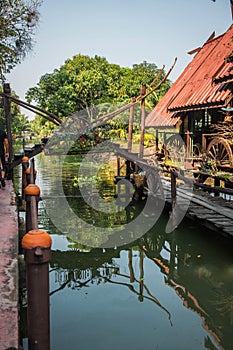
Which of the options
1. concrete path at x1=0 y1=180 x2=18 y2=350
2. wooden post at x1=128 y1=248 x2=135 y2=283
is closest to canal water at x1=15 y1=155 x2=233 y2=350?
wooden post at x1=128 y1=248 x2=135 y2=283

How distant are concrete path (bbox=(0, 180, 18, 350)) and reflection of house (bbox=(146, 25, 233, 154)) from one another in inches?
316

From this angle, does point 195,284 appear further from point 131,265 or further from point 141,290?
point 131,265

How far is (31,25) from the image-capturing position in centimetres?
1850

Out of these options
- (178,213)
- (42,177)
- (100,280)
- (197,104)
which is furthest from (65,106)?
(100,280)

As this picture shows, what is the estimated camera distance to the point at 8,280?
3.71 m

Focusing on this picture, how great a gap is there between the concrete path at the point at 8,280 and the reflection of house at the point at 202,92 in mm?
8023

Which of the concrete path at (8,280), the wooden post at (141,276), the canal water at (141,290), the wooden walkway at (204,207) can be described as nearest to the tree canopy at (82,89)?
the wooden walkway at (204,207)

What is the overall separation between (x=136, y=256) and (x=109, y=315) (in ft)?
9.41

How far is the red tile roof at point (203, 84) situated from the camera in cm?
1244

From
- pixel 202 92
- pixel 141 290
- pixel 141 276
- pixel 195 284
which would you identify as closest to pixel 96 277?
pixel 141 276

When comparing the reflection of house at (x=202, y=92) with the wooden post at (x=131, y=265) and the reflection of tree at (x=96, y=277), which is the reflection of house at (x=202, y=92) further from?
the reflection of tree at (x=96, y=277)

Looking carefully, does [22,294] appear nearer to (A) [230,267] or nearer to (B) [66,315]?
(B) [66,315]

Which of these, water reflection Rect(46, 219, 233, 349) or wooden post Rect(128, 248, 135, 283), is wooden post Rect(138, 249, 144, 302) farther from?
wooden post Rect(128, 248, 135, 283)

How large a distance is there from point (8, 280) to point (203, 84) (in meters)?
12.2
